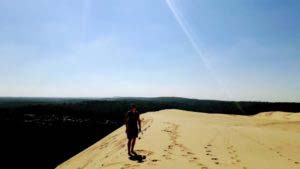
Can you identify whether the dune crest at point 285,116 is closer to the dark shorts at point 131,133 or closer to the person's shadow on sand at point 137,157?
the dark shorts at point 131,133

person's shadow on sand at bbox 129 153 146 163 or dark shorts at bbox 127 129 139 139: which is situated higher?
dark shorts at bbox 127 129 139 139

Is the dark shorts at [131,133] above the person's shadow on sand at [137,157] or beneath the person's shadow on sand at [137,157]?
above

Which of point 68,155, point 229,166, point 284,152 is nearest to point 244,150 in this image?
point 284,152

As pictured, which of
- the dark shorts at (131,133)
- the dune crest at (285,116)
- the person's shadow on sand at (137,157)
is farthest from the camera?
the dune crest at (285,116)

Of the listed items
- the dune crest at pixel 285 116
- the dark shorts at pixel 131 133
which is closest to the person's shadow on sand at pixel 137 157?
the dark shorts at pixel 131 133

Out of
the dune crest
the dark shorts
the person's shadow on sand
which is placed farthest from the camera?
the dune crest

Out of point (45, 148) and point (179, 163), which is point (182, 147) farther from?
point (45, 148)

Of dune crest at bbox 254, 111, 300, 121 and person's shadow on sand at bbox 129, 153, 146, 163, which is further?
dune crest at bbox 254, 111, 300, 121

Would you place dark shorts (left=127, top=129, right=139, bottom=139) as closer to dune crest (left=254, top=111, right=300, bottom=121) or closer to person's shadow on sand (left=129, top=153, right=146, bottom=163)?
person's shadow on sand (left=129, top=153, right=146, bottom=163)

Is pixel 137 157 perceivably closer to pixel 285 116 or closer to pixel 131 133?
pixel 131 133

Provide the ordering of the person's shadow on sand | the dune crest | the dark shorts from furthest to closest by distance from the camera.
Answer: the dune crest → the dark shorts → the person's shadow on sand

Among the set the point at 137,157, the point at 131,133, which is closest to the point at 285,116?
the point at 131,133

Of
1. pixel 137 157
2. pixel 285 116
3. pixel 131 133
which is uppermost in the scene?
pixel 131 133

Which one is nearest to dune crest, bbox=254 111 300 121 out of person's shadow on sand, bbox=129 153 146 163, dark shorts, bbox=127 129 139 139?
dark shorts, bbox=127 129 139 139
